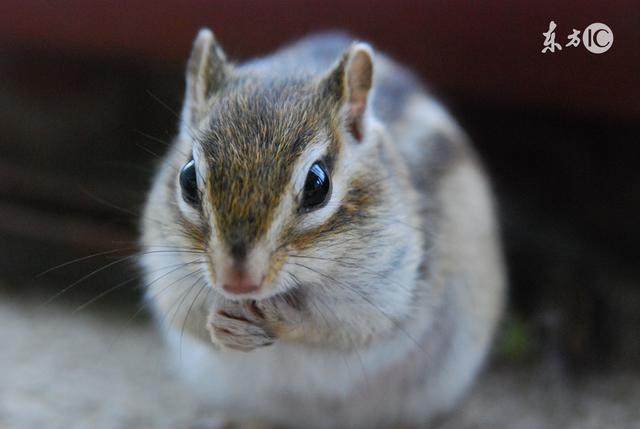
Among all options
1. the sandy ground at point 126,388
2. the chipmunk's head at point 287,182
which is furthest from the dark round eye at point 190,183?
the sandy ground at point 126,388

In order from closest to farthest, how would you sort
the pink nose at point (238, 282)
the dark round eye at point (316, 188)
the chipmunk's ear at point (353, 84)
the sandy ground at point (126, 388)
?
the pink nose at point (238, 282) → the dark round eye at point (316, 188) → the chipmunk's ear at point (353, 84) → the sandy ground at point (126, 388)

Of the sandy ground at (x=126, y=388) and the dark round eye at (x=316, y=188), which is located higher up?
the dark round eye at (x=316, y=188)

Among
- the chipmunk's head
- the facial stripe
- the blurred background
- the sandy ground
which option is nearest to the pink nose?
the chipmunk's head

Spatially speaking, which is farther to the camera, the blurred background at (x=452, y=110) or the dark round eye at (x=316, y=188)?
the blurred background at (x=452, y=110)

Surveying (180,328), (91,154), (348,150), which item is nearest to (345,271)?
(348,150)

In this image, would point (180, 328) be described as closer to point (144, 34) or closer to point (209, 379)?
point (209, 379)

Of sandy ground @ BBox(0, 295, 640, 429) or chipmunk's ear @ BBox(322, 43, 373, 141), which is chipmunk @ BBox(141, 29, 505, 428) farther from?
sandy ground @ BBox(0, 295, 640, 429)

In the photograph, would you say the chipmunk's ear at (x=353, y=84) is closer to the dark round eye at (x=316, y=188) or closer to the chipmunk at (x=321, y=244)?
the chipmunk at (x=321, y=244)
